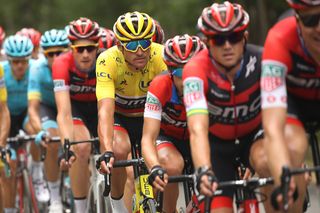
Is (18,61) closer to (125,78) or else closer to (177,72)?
(125,78)

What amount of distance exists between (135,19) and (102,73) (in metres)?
0.62

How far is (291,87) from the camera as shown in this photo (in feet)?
22.8

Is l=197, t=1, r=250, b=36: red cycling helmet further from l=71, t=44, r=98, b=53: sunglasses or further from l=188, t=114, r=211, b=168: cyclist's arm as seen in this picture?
l=71, t=44, r=98, b=53: sunglasses

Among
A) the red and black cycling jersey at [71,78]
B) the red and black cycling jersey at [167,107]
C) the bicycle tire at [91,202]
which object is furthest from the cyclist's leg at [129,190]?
the red and black cycling jersey at [167,107]

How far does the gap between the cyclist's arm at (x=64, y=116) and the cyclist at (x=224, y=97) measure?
3500mm

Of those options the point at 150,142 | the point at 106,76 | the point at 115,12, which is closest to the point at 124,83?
the point at 106,76

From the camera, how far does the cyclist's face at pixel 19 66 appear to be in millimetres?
13273

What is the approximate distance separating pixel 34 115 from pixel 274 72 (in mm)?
6689

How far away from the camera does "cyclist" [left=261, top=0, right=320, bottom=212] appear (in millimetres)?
6270

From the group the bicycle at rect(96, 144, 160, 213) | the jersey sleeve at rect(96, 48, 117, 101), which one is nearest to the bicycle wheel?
the jersey sleeve at rect(96, 48, 117, 101)

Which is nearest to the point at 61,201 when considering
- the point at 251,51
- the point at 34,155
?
the point at 34,155

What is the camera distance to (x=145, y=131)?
808 centimetres

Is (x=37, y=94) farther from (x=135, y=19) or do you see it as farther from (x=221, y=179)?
(x=221, y=179)

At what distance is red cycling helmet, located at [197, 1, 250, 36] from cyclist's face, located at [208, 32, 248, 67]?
2.8 inches
